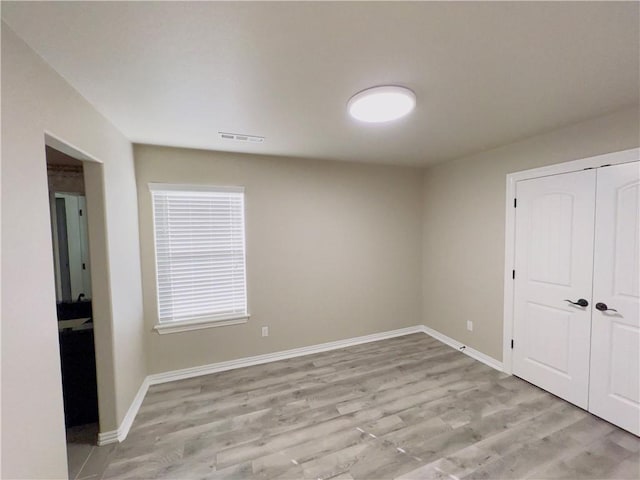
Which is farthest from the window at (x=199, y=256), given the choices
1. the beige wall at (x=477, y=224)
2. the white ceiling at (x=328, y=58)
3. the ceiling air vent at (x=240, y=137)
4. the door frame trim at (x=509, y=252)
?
the door frame trim at (x=509, y=252)

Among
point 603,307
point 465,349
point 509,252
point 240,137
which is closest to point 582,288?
point 603,307

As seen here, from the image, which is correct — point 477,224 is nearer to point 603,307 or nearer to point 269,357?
point 603,307

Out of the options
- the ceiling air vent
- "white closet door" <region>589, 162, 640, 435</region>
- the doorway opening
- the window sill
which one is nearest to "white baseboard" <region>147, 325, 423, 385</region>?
the window sill

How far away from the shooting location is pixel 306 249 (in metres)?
3.46

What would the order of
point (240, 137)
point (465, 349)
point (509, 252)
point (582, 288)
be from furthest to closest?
1. point (465, 349)
2. point (509, 252)
3. point (240, 137)
4. point (582, 288)

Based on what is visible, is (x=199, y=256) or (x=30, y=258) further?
(x=199, y=256)

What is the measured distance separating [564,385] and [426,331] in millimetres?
1756

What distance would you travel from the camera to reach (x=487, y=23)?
1127mm

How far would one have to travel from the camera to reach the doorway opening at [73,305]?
7.07 feet

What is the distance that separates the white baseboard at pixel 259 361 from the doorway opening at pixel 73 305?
0.70 ft

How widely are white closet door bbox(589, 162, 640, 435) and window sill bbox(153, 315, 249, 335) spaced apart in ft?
11.1

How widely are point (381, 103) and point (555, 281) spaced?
2.40m

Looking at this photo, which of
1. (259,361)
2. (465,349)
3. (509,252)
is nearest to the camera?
(509,252)

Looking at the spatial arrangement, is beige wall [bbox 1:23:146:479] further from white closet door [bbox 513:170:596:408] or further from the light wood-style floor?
white closet door [bbox 513:170:596:408]
